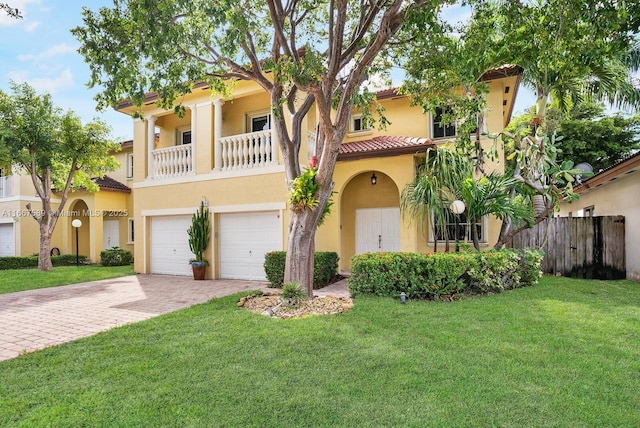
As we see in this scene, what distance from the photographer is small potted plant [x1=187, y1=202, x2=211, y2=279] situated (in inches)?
485

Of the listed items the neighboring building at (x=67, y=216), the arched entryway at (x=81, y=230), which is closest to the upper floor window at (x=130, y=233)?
the neighboring building at (x=67, y=216)

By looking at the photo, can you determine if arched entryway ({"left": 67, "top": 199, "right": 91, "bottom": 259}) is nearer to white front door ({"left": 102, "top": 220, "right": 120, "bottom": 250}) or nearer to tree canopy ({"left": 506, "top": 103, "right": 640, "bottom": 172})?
white front door ({"left": 102, "top": 220, "right": 120, "bottom": 250})

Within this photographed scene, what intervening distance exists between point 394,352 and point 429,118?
9717 millimetres

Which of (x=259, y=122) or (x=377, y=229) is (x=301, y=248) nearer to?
(x=377, y=229)

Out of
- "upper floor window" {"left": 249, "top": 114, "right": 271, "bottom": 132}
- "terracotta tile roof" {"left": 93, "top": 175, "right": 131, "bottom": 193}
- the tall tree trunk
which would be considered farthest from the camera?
"terracotta tile roof" {"left": 93, "top": 175, "right": 131, "bottom": 193}

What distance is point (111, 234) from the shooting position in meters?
20.9

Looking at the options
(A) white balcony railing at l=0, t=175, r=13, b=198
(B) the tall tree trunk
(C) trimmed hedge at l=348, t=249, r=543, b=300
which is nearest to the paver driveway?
(C) trimmed hedge at l=348, t=249, r=543, b=300

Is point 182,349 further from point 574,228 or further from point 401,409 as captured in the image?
point 574,228

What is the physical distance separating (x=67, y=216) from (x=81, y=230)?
109cm

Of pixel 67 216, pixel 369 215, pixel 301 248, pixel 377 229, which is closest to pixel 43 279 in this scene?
pixel 67 216

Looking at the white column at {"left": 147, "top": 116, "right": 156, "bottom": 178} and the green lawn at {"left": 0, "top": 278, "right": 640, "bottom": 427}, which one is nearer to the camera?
the green lawn at {"left": 0, "top": 278, "right": 640, "bottom": 427}

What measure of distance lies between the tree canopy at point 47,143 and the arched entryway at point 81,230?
3.82m

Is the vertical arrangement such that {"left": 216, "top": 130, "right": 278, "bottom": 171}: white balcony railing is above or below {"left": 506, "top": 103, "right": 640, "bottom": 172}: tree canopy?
below

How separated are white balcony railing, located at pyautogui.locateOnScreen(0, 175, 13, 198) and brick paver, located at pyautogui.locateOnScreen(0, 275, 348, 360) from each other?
1331 centimetres
